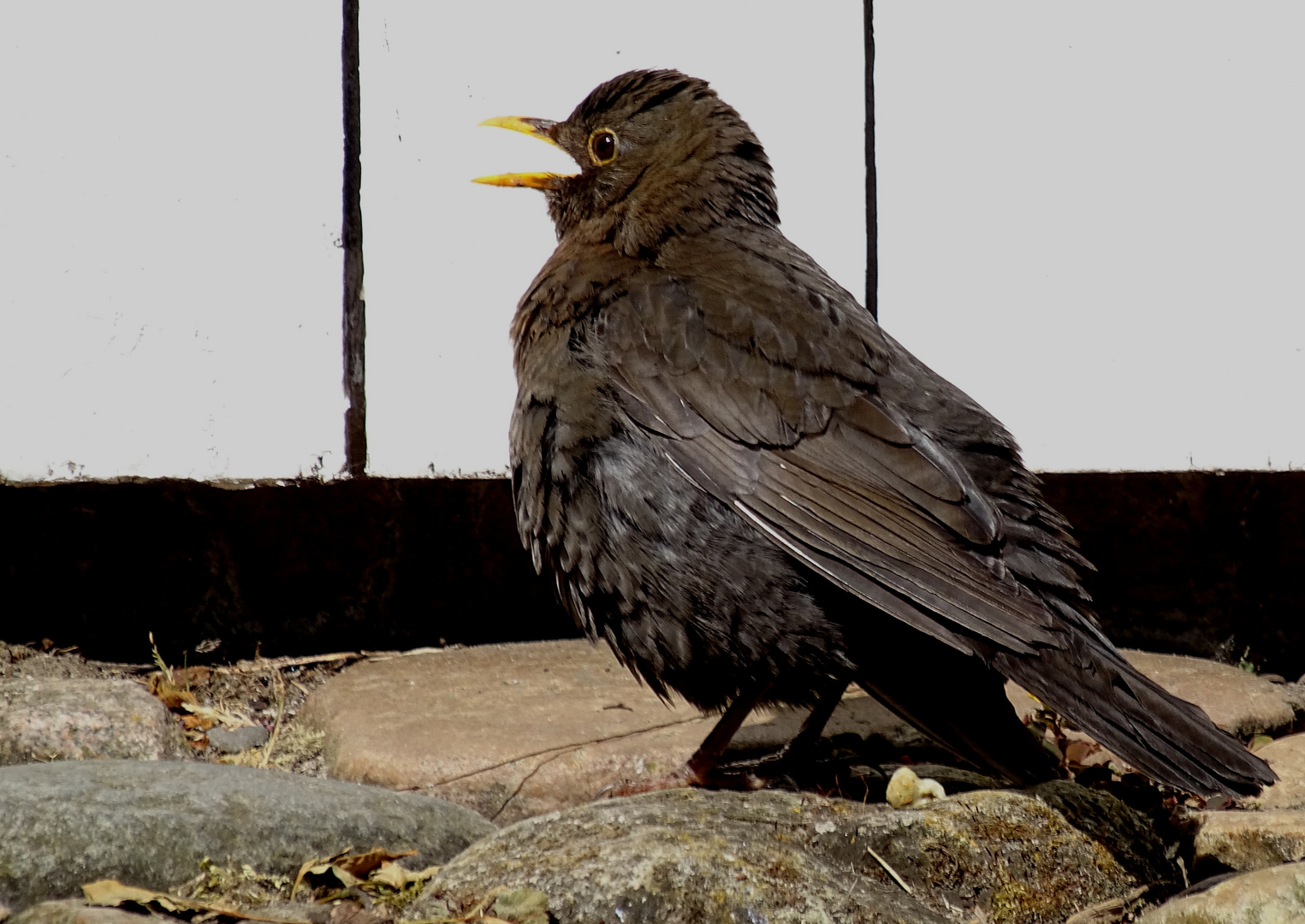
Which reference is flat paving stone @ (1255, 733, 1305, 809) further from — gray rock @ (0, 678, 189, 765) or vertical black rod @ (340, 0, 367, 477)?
gray rock @ (0, 678, 189, 765)

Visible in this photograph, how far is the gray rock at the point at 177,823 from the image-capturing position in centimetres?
286

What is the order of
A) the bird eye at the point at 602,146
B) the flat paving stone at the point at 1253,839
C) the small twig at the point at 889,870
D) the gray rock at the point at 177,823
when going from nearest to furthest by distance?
the gray rock at the point at 177,823, the small twig at the point at 889,870, the flat paving stone at the point at 1253,839, the bird eye at the point at 602,146

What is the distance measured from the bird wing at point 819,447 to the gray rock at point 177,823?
117cm

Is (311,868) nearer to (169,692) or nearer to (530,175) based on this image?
(169,692)

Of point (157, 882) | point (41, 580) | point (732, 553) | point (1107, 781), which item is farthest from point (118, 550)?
point (1107, 781)

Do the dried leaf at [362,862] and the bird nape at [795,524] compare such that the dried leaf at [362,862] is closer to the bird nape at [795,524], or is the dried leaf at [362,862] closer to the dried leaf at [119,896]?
the dried leaf at [119,896]

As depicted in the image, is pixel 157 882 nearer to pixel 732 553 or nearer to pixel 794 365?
pixel 732 553

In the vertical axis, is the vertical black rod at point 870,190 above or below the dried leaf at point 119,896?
above

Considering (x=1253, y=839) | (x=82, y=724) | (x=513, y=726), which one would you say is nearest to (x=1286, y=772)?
(x=1253, y=839)

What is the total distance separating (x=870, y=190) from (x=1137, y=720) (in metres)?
2.66

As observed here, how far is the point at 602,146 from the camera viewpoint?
450 cm

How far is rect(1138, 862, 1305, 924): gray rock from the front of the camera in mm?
2684

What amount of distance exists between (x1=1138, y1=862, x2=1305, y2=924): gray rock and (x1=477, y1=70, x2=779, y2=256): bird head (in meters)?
2.46

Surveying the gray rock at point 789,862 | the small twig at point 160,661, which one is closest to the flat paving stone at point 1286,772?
the gray rock at point 789,862
